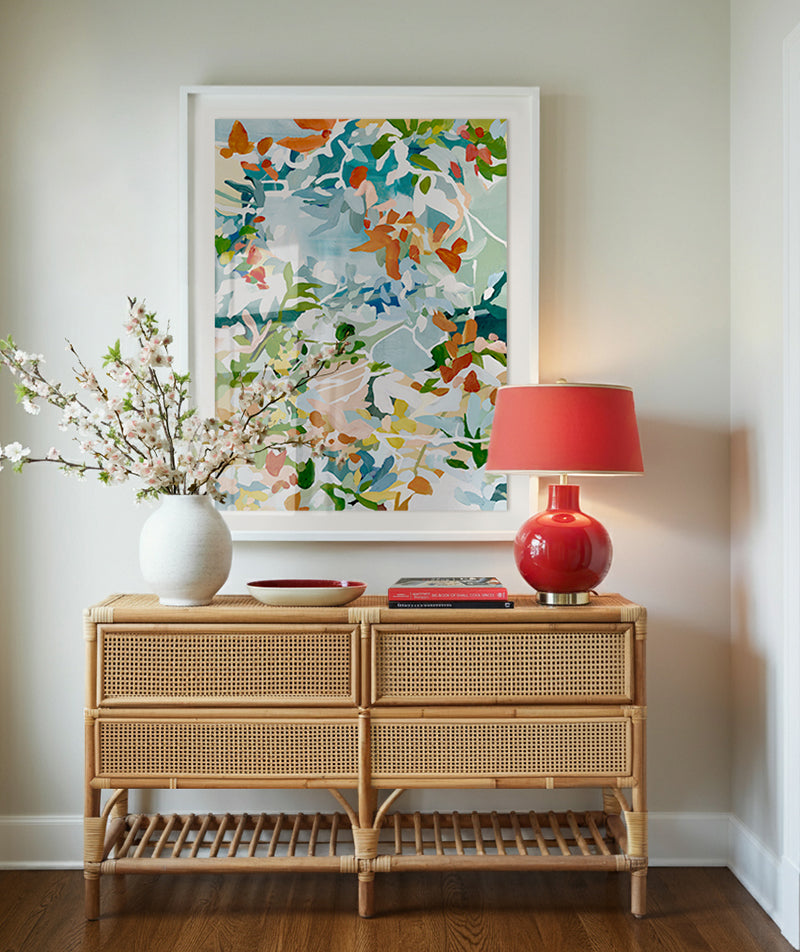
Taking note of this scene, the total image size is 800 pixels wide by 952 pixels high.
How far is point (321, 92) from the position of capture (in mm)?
2430

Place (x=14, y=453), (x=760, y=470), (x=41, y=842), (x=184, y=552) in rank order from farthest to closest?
(x=41, y=842)
(x=760, y=470)
(x=184, y=552)
(x=14, y=453)

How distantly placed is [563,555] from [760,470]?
64 centimetres

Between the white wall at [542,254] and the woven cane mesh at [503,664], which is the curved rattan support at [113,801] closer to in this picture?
the white wall at [542,254]

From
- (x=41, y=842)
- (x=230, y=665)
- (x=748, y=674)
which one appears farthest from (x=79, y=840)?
(x=748, y=674)

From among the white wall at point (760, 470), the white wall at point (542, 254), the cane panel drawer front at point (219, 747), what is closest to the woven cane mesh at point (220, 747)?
the cane panel drawer front at point (219, 747)

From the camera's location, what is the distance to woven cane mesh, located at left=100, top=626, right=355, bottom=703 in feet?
6.81

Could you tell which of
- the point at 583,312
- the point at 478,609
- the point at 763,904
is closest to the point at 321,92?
the point at 583,312

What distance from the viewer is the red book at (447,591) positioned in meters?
2.10

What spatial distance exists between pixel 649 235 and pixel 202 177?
1341 mm

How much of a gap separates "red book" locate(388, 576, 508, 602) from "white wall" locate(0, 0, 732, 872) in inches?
11.1

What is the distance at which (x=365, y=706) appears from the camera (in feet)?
6.80

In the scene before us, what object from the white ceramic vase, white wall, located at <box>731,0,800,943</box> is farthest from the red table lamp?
the white ceramic vase

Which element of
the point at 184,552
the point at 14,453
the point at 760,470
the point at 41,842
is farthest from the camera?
the point at 41,842

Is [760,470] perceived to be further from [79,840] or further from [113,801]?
[79,840]
